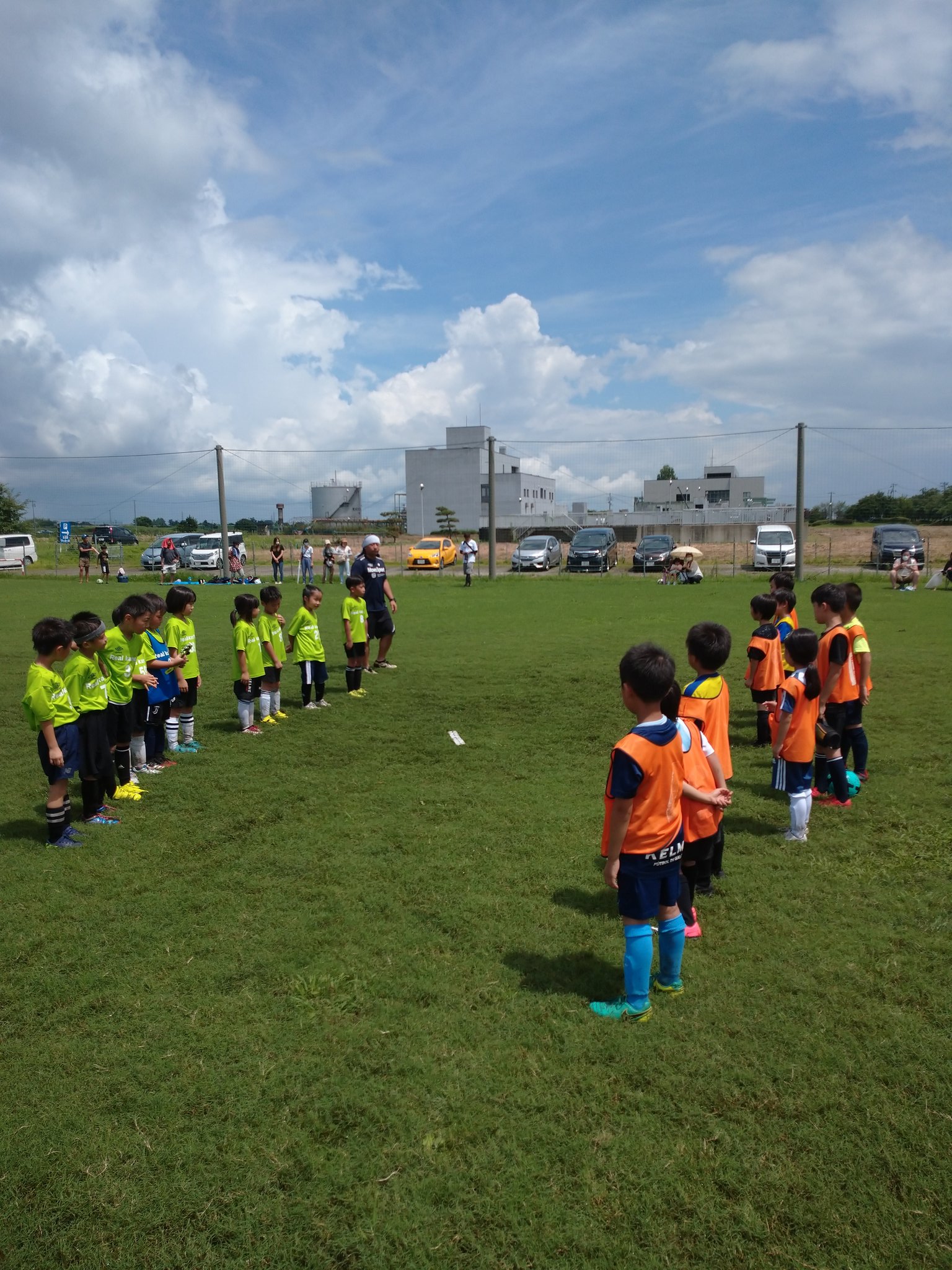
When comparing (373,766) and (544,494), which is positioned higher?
(544,494)

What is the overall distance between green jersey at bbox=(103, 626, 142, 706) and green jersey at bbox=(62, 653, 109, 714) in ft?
1.29

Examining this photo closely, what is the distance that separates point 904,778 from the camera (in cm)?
683

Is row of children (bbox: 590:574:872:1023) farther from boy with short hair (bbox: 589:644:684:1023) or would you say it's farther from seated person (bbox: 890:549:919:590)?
seated person (bbox: 890:549:919:590)

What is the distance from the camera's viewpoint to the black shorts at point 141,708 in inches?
274

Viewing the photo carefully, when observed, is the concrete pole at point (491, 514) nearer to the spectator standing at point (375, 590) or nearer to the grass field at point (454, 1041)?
the spectator standing at point (375, 590)

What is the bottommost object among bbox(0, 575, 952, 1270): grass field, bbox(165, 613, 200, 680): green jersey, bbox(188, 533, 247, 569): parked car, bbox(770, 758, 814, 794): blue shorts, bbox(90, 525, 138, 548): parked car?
bbox(0, 575, 952, 1270): grass field

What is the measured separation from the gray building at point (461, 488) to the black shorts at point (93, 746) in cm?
6212

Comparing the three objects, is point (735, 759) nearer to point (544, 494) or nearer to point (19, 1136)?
point (19, 1136)

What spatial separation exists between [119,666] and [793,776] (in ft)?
16.8

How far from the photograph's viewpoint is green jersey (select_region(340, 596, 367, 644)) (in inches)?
407

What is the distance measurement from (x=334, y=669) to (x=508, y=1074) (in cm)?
980

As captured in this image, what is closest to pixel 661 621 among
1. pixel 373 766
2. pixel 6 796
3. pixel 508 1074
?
pixel 373 766

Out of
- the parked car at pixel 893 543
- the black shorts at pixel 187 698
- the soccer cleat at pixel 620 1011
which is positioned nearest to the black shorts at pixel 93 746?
the black shorts at pixel 187 698

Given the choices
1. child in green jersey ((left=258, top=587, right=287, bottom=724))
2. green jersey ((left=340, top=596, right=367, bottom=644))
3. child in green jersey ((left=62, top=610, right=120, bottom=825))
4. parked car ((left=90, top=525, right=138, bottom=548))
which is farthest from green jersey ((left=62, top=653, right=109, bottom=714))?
parked car ((left=90, top=525, right=138, bottom=548))
